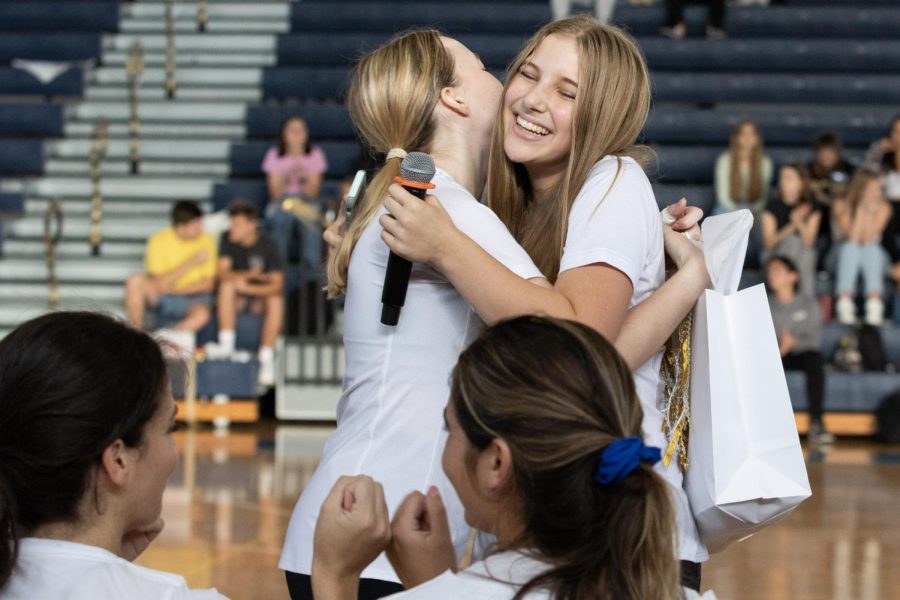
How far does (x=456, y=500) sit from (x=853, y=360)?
6539 millimetres

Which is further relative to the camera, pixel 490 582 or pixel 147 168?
pixel 147 168

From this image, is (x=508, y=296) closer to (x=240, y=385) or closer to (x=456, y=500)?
(x=456, y=500)

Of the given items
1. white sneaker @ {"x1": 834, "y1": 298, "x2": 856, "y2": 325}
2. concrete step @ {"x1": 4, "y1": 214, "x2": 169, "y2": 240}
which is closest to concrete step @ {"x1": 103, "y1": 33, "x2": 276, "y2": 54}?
concrete step @ {"x1": 4, "y1": 214, "x2": 169, "y2": 240}

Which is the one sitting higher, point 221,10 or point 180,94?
point 221,10

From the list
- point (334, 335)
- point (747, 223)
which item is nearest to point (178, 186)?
point (334, 335)

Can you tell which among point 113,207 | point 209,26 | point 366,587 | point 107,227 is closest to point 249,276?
point 107,227

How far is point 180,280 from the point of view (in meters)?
8.34

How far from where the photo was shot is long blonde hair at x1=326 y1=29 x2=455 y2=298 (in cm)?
195

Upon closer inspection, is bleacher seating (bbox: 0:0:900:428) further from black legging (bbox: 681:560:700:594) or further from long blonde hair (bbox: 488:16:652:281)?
black legging (bbox: 681:560:700:594)

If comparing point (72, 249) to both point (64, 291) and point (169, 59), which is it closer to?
point (64, 291)

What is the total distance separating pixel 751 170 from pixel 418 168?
708 cm

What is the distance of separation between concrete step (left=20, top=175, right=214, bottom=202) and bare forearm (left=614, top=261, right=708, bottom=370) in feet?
26.5

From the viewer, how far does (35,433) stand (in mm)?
1551

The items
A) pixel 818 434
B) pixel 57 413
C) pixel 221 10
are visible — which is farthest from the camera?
pixel 221 10
